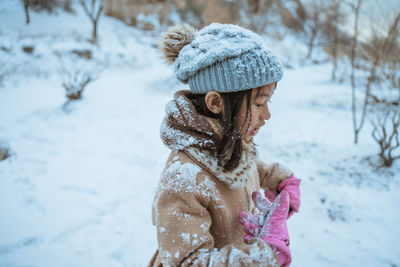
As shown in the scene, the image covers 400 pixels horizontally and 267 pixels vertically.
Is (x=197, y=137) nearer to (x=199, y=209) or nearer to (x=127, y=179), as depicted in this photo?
(x=199, y=209)

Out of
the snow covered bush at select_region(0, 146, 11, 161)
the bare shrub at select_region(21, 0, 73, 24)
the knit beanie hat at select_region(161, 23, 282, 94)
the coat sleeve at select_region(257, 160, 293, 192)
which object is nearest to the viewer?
the knit beanie hat at select_region(161, 23, 282, 94)

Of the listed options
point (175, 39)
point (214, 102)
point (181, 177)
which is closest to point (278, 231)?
point (181, 177)

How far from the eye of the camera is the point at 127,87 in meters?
6.49

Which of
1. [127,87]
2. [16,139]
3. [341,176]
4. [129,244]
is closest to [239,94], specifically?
[129,244]

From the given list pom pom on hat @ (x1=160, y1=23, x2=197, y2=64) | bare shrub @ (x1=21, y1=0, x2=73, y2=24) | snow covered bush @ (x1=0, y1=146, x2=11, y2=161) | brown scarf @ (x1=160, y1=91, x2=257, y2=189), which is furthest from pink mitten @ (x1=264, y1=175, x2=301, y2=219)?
bare shrub @ (x1=21, y1=0, x2=73, y2=24)

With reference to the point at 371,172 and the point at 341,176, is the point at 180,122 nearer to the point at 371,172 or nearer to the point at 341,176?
the point at 341,176

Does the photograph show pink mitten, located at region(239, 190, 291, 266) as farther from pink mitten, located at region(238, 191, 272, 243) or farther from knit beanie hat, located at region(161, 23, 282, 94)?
knit beanie hat, located at region(161, 23, 282, 94)

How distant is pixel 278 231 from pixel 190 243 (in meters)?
0.34

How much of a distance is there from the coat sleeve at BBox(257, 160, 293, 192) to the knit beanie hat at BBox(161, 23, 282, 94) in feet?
1.82

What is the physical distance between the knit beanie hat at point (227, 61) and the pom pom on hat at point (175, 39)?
0.07 m

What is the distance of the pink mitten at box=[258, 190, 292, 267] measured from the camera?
782 mm

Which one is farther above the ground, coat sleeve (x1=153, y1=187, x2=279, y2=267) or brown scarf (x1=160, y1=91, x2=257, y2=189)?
brown scarf (x1=160, y1=91, x2=257, y2=189)

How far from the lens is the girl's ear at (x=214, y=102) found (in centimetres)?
89

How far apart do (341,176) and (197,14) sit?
1866 cm
